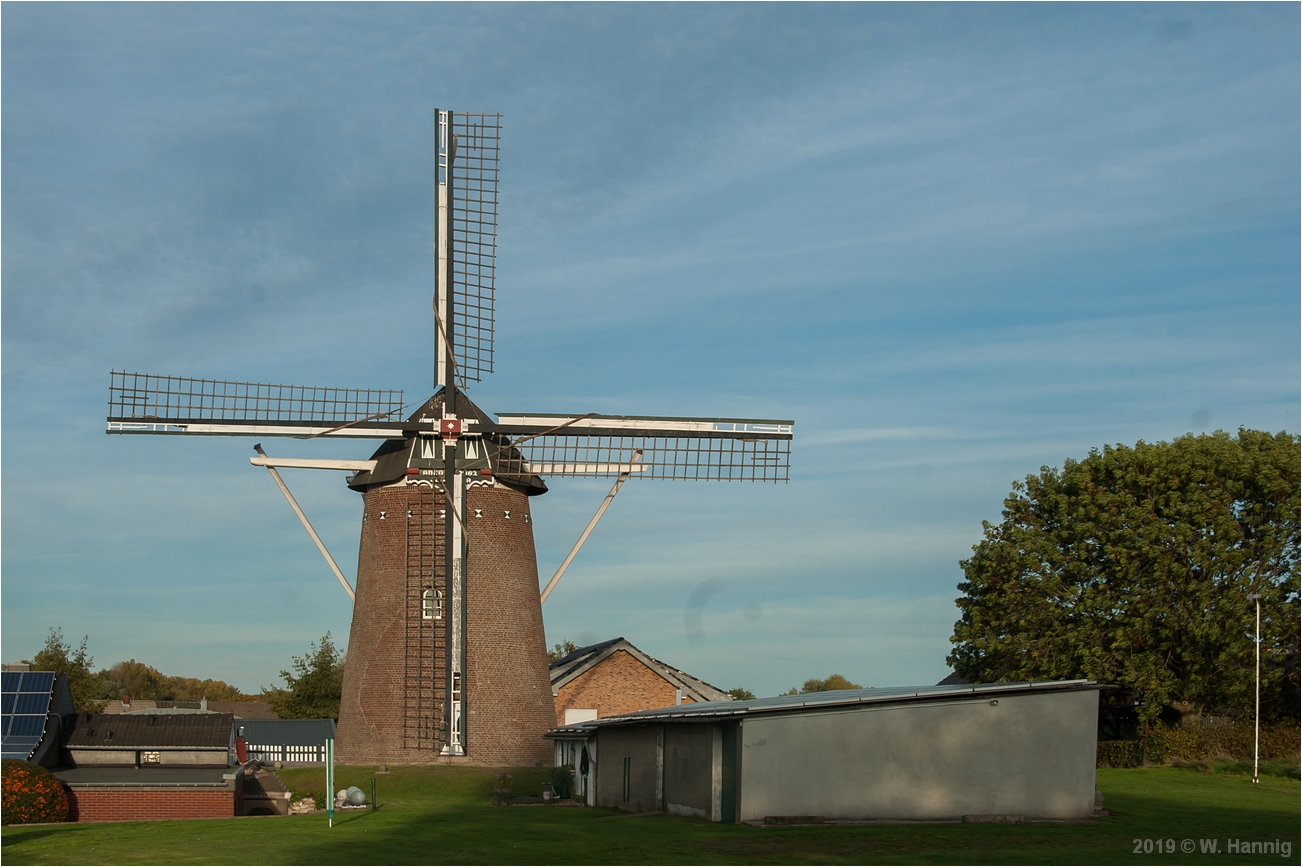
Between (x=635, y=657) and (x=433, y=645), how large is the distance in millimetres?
13459

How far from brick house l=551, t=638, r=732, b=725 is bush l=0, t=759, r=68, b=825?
19916 mm

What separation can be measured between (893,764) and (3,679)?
2341 centimetres

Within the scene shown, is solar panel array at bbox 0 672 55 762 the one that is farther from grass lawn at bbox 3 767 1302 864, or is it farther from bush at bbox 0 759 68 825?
grass lawn at bbox 3 767 1302 864

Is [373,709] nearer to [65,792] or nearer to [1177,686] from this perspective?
[65,792]

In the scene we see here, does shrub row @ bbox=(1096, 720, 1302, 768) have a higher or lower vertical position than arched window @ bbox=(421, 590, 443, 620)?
lower

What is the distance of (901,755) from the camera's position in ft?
83.6

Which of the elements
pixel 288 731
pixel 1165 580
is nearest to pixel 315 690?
pixel 288 731

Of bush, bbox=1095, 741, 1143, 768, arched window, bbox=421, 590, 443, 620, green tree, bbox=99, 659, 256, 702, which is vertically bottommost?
green tree, bbox=99, 659, 256, 702

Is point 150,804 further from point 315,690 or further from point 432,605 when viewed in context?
point 315,690

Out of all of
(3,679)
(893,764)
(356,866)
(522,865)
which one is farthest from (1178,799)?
(3,679)

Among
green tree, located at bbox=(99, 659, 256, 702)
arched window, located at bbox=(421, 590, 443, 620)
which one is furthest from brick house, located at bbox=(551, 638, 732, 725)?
green tree, located at bbox=(99, 659, 256, 702)

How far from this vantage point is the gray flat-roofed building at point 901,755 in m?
24.7

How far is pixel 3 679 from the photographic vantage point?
34.3 meters

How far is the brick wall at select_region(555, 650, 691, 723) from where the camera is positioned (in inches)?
1876
